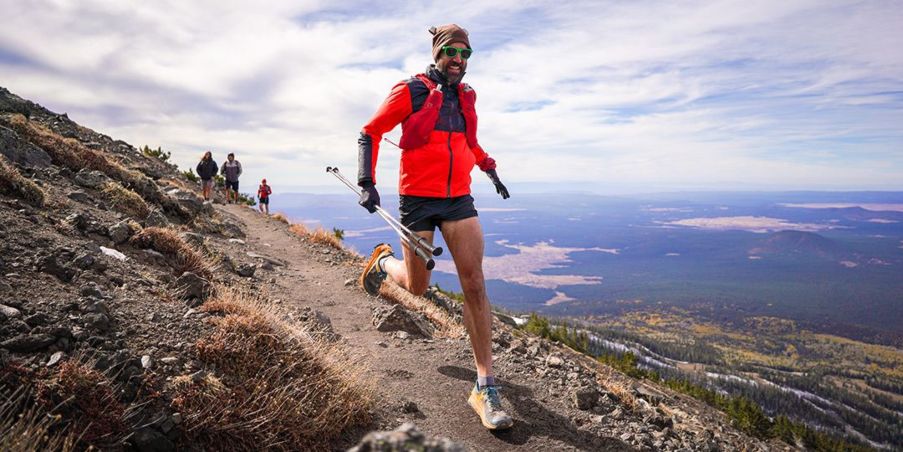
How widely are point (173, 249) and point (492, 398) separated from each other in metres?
5.24

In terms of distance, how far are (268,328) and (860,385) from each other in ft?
652

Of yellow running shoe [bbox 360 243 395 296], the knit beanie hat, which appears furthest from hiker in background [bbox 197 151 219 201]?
the knit beanie hat

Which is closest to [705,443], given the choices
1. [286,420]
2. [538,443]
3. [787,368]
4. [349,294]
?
[538,443]

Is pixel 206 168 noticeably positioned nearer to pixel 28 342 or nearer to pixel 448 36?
pixel 448 36

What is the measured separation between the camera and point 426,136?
4.23 metres

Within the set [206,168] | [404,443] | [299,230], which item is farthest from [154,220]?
[206,168]

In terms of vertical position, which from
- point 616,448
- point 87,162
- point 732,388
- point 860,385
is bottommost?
point 860,385

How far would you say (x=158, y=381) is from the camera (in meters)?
3.01

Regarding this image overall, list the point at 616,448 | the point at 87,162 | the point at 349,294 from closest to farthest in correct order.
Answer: the point at 616,448
the point at 349,294
the point at 87,162

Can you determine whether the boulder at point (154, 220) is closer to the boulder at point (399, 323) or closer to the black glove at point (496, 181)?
the boulder at point (399, 323)

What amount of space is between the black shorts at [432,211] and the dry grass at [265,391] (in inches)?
58.0

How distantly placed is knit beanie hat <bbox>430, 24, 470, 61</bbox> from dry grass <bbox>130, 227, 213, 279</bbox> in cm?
449

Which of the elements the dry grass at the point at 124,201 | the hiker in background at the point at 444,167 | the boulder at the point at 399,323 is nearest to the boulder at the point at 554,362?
the boulder at the point at 399,323

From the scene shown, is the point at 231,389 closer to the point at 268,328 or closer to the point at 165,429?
the point at 165,429
